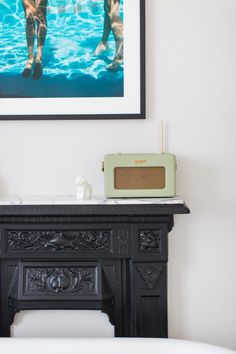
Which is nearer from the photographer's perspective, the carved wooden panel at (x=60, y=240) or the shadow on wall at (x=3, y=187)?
the carved wooden panel at (x=60, y=240)

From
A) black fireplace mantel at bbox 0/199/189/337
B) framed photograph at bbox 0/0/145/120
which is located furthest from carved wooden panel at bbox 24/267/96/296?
framed photograph at bbox 0/0/145/120

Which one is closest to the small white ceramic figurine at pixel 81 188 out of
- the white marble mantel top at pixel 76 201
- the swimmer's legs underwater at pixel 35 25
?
the white marble mantel top at pixel 76 201

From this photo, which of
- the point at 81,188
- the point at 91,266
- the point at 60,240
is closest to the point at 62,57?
the point at 81,188

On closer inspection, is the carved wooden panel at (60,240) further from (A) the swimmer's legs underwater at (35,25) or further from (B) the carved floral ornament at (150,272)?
(A) the swimmer's legs underwater at (35,25)

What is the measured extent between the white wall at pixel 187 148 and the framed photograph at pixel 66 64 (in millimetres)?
54

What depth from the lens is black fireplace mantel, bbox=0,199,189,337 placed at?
183 cm

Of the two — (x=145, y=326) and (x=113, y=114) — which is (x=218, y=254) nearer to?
(x=145, y=326)

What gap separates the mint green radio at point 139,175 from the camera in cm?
182

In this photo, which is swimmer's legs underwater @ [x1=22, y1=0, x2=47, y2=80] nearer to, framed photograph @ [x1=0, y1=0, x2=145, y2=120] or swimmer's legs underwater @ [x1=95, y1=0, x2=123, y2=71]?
framed photograph @ [x1=0, y1=0, x2=145, y2=120]

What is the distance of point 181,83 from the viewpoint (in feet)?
6.34

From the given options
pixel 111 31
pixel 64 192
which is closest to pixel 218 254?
pixel 64 192

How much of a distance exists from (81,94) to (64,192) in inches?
15.2

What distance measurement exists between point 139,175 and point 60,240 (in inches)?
14.8

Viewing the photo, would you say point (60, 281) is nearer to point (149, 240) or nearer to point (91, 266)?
point (91, 266)
